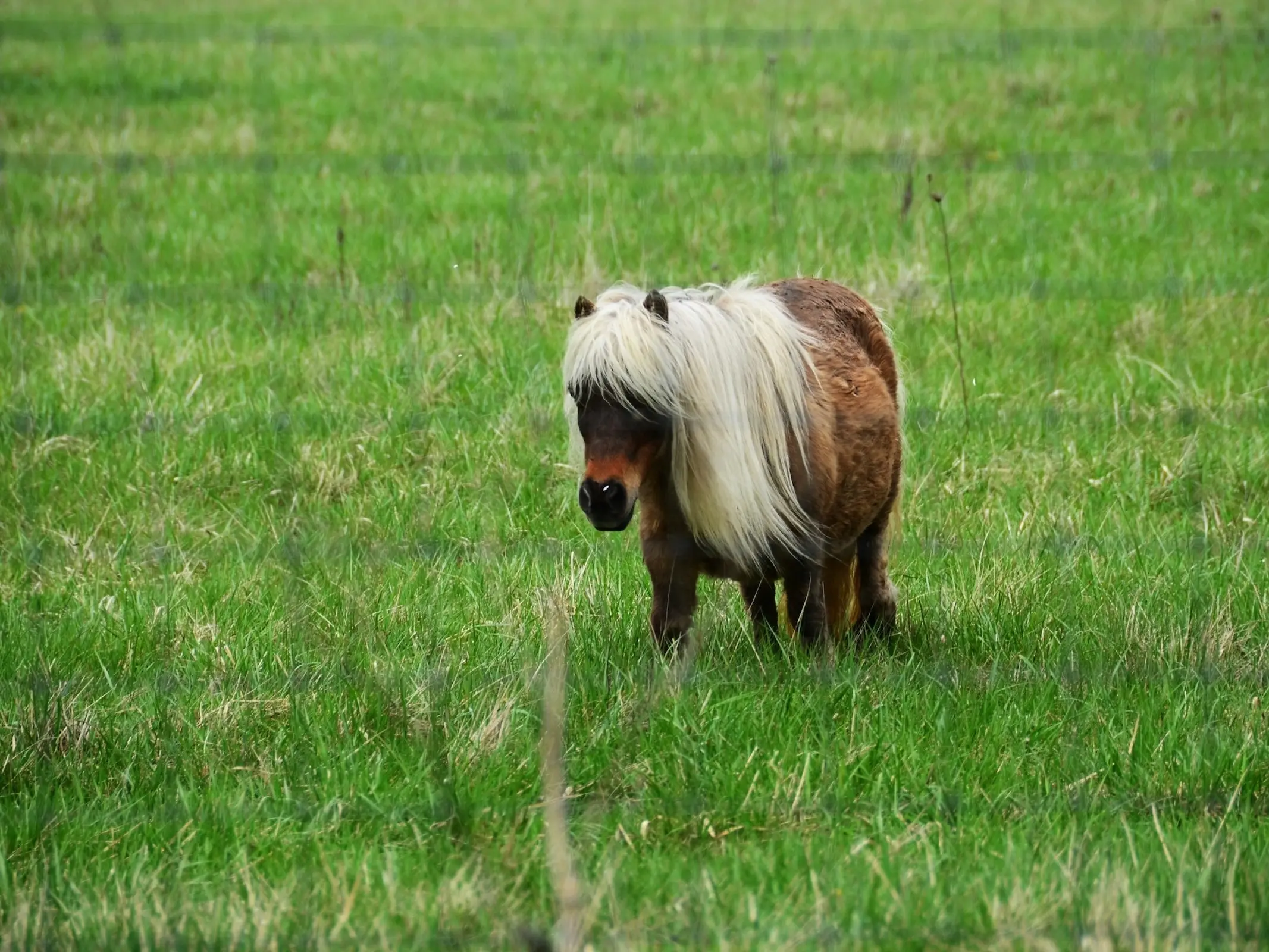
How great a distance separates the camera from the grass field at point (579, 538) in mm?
3158

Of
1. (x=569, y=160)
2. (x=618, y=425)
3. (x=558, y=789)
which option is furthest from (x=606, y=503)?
(x=569, y=160)

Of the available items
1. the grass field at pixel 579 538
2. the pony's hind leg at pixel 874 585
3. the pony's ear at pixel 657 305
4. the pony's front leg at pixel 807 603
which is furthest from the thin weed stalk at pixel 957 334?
the pony's ear at pixel 657 305

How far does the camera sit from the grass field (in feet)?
10.4

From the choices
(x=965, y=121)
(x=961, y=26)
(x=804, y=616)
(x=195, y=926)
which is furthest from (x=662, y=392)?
(x=961, y=26)

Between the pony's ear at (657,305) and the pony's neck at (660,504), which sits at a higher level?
the pony's ear at (657,305)

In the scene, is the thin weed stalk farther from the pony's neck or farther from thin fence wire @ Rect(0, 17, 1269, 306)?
Result: the pony's neck

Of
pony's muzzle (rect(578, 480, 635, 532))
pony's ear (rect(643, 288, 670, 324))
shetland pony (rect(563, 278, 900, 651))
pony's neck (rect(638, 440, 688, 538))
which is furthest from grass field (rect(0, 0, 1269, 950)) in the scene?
pony's ear (rect(643, 288, 670, 324))

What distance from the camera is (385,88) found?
11.6 meters

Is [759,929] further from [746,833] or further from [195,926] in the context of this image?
[195,926]

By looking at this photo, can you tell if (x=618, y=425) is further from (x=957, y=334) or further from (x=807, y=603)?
(x=957, y=334)

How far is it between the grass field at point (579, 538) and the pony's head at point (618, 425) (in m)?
0.56

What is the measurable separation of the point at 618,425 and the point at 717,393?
33cm

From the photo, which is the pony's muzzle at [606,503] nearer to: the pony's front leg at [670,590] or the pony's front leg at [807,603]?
the pony's front leg at [670,590]

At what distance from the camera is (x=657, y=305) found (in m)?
3.87
